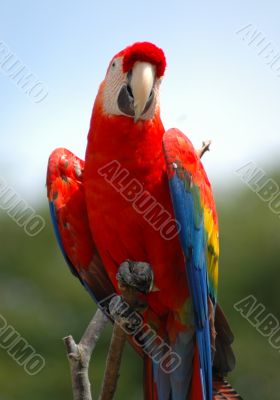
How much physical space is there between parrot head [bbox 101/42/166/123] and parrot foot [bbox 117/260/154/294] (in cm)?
68

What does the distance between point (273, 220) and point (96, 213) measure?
29.2ft

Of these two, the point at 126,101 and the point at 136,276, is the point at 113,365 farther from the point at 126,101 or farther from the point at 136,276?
the point at 126,101

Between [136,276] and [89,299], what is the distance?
7930 millimetres

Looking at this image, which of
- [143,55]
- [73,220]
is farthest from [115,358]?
[143,55]

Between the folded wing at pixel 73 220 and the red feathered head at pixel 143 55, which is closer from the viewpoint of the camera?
the red feathered head at pixel 143 55

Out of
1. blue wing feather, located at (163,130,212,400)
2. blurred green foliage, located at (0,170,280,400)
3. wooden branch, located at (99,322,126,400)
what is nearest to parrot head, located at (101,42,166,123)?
blue wing feather, located at (163,130,212,400)

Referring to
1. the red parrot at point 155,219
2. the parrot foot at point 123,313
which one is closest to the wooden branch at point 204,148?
the red parrot at point 155,219

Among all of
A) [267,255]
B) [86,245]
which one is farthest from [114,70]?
[267,255]

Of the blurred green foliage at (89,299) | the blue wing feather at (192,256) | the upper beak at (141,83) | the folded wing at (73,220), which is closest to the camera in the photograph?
the upper beak at (141,83)

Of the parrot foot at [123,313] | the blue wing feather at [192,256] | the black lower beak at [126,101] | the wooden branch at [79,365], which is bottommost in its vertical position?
the wooden branch at [79,365]

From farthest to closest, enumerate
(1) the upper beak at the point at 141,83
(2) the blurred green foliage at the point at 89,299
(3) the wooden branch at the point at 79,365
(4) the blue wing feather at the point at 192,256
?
(2) the blurred green foliage at the point at 89,299 < (4) the blue wing feather at the point at 192,256 < (1) the upper beak at the point at 141,83 < (3) the wooden branch at the point at 79,365

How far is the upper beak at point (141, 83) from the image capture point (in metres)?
3.31

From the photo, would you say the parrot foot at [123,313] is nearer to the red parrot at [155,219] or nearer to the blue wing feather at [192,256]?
the red parrot at [155,219]

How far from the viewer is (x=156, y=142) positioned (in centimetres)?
347
